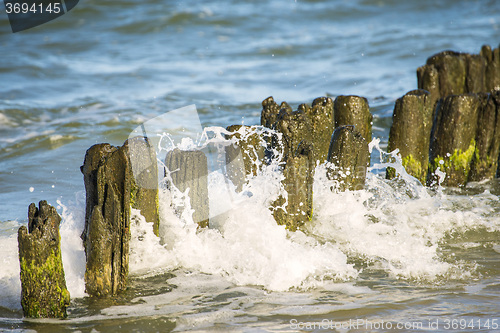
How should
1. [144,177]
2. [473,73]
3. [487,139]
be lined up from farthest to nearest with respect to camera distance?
[473,73] → [487,139] → [144,177]

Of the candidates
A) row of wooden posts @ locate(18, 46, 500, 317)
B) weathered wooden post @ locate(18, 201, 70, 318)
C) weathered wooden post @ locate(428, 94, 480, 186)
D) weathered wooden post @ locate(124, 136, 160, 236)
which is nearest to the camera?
weathered wooden post @ locate(18, 201, 70, 318)

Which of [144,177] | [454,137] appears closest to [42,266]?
[144,177]

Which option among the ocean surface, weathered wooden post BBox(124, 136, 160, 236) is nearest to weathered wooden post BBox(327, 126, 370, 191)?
the ocean surface

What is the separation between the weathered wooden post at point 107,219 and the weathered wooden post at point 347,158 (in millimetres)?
1723

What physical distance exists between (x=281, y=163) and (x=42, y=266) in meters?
1.97

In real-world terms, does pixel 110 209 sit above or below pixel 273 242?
above

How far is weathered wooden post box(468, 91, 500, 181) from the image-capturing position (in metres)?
5.40

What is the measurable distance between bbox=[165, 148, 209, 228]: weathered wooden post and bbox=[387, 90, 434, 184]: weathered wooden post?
217 centimetres

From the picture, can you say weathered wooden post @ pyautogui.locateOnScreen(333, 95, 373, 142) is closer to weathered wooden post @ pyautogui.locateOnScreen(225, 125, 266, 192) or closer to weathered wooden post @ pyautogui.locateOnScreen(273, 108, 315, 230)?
weathered wooden post @ pyautogui.locateOnScreen(273, 108, 315, 230)

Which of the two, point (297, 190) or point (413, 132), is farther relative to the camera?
point (413, 132)

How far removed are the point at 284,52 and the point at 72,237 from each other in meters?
12.7

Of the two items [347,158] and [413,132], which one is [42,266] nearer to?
[347,158]

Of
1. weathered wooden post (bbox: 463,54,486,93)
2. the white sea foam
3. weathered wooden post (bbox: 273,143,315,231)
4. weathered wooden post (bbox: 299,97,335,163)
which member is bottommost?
the white sea foam

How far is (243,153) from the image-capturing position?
4.50 m
